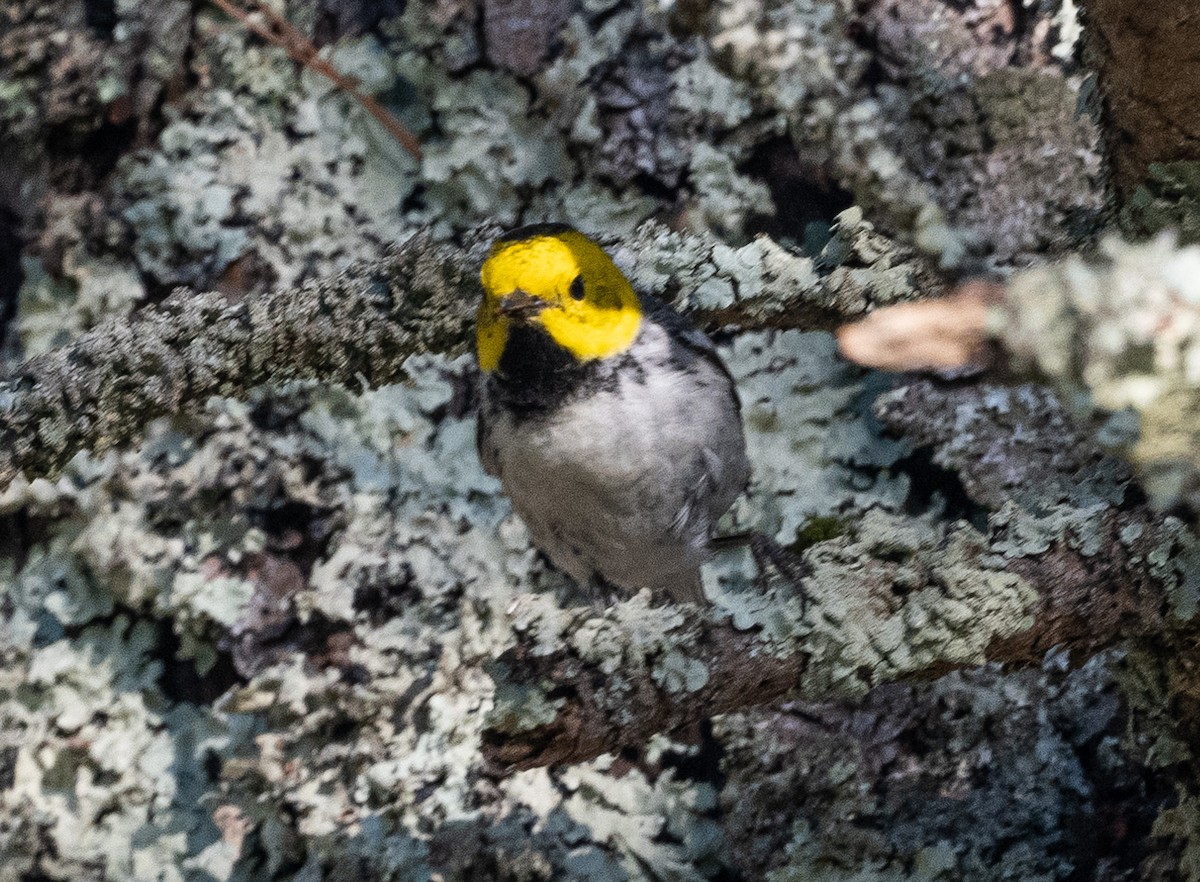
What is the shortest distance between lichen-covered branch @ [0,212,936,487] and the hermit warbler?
10 cm

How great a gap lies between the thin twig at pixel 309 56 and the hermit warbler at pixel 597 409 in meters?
0.78

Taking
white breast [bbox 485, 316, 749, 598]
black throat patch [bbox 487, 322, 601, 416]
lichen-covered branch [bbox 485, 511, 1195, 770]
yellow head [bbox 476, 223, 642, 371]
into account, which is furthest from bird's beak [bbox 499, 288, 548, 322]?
lichen-covered branch [bbox 485, 511, 1195, 770]

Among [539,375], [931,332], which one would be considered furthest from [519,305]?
[931,332]

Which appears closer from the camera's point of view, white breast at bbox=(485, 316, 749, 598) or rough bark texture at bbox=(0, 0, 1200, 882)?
rough bark texture at bbox=(0, 0, 1200, 882)

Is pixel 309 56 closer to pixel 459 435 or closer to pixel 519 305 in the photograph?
pixel 459 435

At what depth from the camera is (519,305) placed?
199 cm

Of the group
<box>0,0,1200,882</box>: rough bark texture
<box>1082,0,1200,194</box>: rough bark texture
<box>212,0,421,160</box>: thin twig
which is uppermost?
<box>1082,0,1200,194</box>: rough bark texture

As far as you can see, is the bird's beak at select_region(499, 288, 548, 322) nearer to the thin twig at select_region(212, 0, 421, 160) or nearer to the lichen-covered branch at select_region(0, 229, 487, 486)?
the lichen-covered branch at select_region(0, 229, 487, 486)

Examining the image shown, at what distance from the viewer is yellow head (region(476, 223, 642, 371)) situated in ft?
6.51

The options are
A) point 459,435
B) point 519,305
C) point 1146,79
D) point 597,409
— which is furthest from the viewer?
point 459,435

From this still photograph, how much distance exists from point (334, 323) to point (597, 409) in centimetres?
52

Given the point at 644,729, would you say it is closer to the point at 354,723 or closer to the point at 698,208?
the point at 354,723

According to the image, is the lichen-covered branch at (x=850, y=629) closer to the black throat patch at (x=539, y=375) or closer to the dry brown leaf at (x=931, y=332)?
the black throat patch at (x=539, y=375)

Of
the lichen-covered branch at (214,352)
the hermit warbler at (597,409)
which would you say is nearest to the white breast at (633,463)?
the hermit warbler at (597,409)
